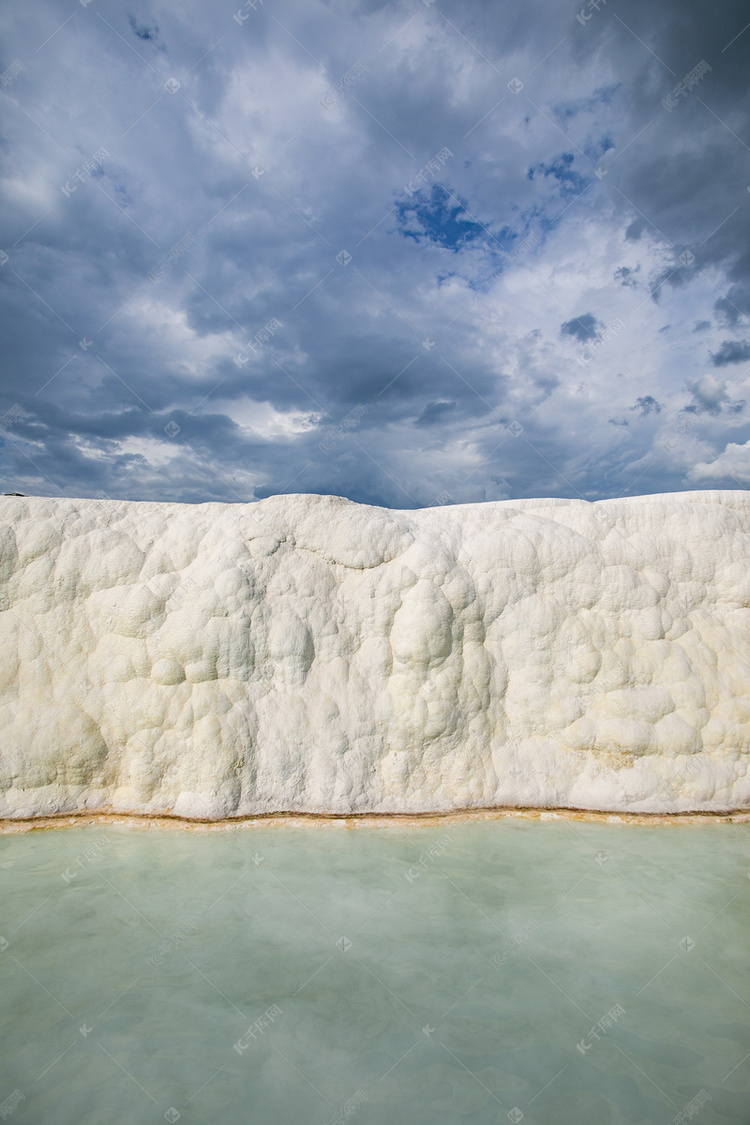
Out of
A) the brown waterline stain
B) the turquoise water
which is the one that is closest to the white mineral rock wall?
the brown waterline stain

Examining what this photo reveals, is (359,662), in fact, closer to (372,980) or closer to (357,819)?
(357,819)

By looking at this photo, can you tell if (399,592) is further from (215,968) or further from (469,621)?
(215,968)

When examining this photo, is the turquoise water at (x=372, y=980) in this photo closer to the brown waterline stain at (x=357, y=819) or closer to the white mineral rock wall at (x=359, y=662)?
the brown waterline stain at (x=357, y=819)

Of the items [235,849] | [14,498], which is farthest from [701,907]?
[14,498]

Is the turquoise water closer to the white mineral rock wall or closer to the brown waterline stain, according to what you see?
the brown waterline stain

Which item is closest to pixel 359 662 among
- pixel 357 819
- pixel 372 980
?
pixel 357 819

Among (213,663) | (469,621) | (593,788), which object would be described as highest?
(469,621)
